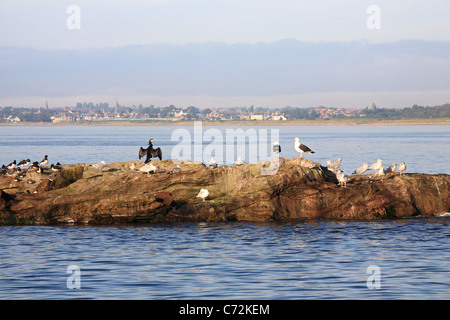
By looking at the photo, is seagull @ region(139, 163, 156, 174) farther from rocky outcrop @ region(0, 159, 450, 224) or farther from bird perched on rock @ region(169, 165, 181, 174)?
bird perched on rock @ region(169, 165, 181, 174)

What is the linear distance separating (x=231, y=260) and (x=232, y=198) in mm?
8821

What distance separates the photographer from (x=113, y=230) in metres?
26.4

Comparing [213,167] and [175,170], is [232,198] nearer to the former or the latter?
[213,167]

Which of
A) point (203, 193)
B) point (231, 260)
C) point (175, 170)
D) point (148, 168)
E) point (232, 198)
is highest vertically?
point (148, 168)

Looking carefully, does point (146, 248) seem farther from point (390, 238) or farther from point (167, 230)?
point (390, 238)

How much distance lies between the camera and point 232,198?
28.9 metres

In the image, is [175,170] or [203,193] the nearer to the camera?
[203,193]

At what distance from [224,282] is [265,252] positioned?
4409mm

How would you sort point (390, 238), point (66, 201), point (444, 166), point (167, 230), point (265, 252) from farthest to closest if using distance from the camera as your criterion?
point (444, 166), point (66, 201), point (167, 230), point (390, 238), point (265, 252)

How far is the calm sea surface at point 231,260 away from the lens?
53.6 feet

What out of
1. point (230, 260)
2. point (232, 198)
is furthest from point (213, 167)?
point (230, 260)

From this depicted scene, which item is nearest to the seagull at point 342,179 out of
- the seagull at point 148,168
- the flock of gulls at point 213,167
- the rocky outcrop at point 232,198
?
the flock of gulls at point 213,167
